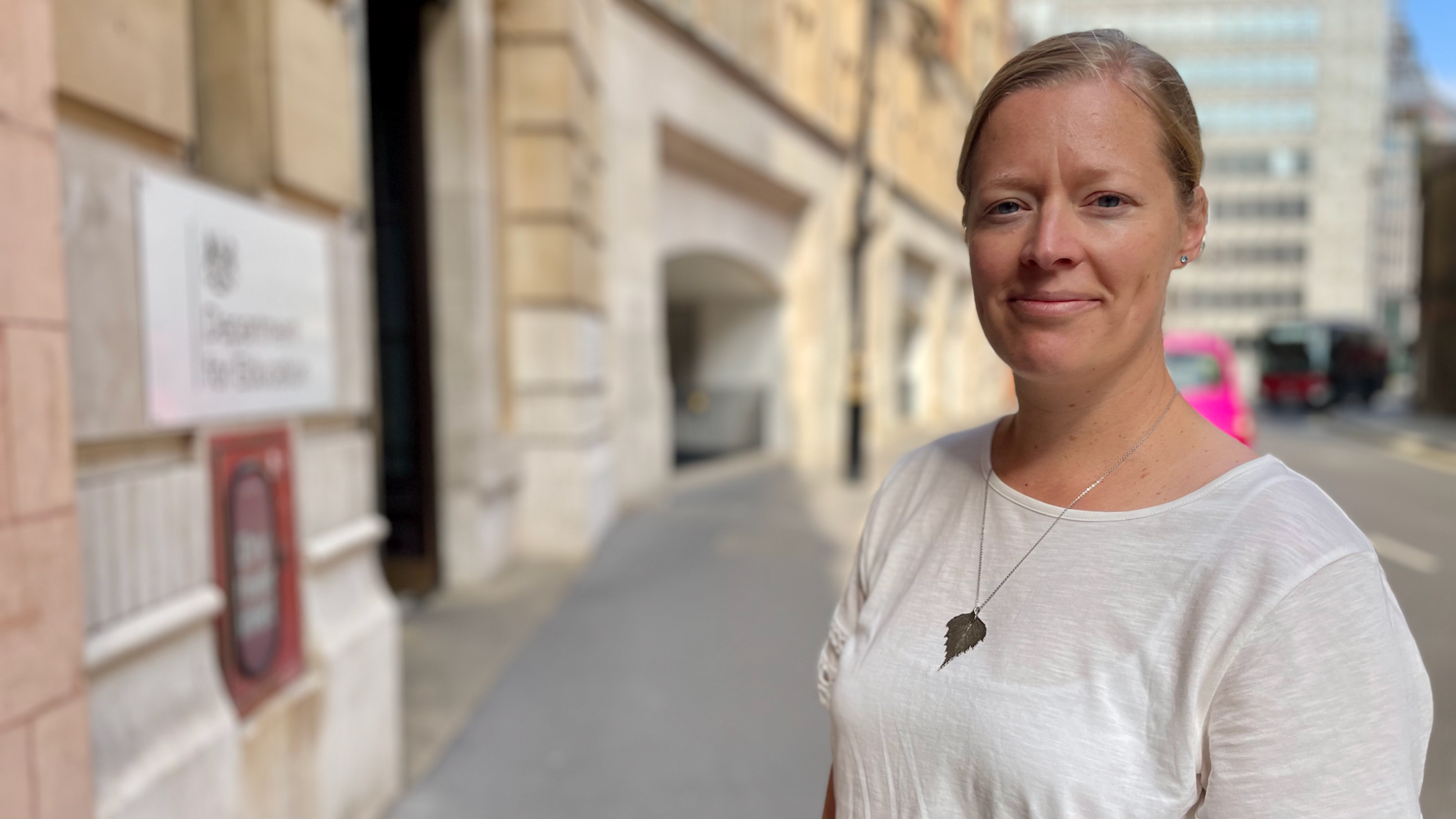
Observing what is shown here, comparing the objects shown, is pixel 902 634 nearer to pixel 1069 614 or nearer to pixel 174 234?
pixel 1069 614

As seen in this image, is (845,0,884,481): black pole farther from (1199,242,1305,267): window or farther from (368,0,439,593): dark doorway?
(1199,242,1305,267): window

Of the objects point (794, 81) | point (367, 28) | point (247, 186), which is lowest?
point (247, 186)

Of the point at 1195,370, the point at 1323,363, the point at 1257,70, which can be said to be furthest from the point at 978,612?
the point at 1257,70

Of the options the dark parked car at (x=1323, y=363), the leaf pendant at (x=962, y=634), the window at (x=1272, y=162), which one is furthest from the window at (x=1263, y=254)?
the leaf pendant at (x=962, y=634)

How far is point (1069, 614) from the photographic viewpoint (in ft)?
3.95

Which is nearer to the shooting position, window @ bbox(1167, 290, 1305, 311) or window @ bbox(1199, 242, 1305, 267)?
window @ bbox(1199, 242, 1305, 267)

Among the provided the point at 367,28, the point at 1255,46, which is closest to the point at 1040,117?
the point at 367,28

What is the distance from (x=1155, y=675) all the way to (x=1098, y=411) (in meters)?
0.35

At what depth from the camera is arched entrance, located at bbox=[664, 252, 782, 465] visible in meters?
15.7

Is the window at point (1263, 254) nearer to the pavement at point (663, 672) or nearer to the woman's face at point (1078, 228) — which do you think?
the pavement at point (663, 672)

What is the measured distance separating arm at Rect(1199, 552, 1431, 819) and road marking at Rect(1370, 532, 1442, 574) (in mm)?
6398

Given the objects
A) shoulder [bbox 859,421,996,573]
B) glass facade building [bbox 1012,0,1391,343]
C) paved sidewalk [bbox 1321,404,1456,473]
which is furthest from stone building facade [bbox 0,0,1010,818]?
glass facade building [bbox 1012,0,1391,343]

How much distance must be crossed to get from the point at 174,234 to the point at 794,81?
1299 cm

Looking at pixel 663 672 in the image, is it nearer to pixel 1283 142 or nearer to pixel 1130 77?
pixel 1130 77
